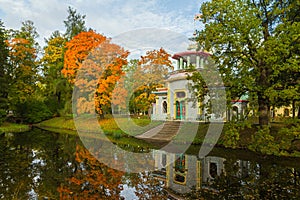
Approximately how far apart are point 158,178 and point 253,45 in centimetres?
756

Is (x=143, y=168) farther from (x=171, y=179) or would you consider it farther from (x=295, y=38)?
(x=295, y=38)

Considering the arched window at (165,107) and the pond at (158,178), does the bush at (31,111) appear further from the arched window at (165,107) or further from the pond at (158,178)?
the pond at (158,178)

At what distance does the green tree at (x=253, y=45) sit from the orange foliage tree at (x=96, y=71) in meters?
9.95

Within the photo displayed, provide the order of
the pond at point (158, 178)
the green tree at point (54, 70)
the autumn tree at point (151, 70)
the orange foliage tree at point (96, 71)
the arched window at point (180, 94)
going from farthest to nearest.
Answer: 1. the green tree at point (54, 70)
2. the autumn tree at point (151, 70)
3. the arched window at point (180, 94)
4. the orange foliage tree at point (96, 71)
5. the pond at point (158, 178)

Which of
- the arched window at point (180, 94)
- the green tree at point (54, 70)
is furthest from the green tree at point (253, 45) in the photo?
the green tree at point (54, 70)

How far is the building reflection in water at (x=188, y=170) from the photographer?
729cm

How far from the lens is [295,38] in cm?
1012

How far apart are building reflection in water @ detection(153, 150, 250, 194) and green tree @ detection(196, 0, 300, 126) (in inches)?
137

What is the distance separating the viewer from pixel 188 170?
8984 mm

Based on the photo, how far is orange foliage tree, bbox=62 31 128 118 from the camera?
67.8 feet

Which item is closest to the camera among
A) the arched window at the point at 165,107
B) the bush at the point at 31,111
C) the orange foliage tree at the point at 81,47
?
the orange foliage tree at the point at 81,47

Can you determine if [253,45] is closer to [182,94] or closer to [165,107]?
[182,94]

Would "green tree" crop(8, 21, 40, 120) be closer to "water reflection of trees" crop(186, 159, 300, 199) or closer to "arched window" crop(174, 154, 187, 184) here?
"arched window" crop(174, 154, 187, 184)

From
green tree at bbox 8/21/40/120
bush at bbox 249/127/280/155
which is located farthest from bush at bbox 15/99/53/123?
bush at bbox 249/127/280/155
